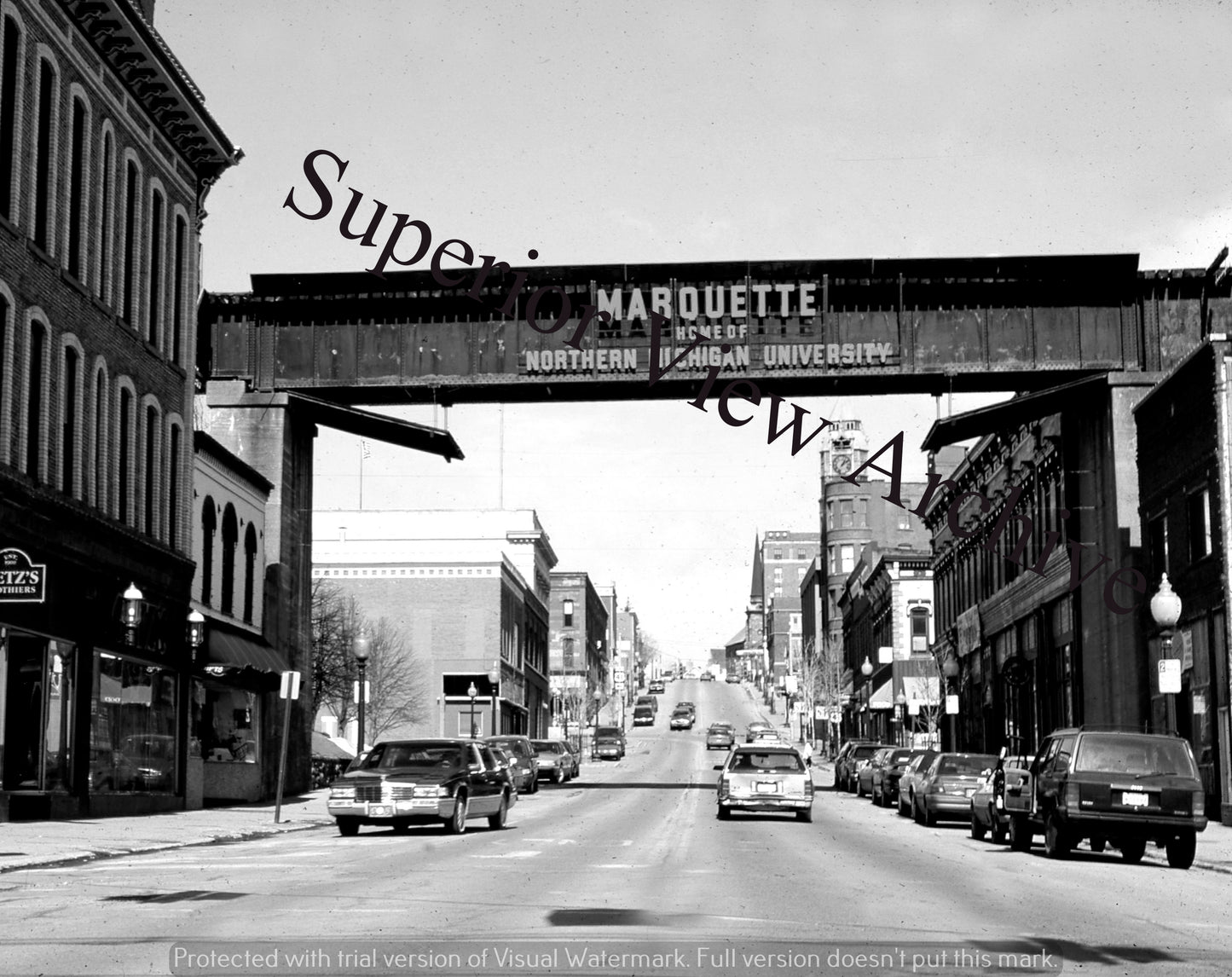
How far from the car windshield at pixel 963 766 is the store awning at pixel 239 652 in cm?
1645

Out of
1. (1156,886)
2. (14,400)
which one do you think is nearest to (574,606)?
(14,400)

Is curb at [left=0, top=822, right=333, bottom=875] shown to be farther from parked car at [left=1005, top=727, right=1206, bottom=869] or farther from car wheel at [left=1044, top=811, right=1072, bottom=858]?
parked car at [left=1005, top=727, right=1206, bottom=869]

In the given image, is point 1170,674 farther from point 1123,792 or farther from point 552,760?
point 552,760

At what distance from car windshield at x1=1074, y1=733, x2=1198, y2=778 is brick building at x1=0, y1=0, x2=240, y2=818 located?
15582 mm

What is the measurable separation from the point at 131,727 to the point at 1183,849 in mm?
21328

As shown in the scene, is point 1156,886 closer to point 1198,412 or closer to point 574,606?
point 1198,412

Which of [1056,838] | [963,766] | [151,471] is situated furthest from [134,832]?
[963,766]

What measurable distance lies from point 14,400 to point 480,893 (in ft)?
56.4

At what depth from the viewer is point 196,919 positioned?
533 inches

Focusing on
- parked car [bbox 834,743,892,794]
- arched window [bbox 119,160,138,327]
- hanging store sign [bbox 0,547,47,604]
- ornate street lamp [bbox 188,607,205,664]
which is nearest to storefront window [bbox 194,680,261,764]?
ornate street lamp [bbox 188,607,205,664]

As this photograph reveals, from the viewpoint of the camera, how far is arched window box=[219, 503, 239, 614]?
1708 inches

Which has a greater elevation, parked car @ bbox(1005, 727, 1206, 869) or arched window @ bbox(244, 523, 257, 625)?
arched window @ bbox(244, 523, 257, 625)

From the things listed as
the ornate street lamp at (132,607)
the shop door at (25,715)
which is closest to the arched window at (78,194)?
the ornate street lamp at (132,607)

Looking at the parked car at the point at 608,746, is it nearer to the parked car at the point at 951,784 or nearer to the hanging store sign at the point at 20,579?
the parked car at the point at 951,784
